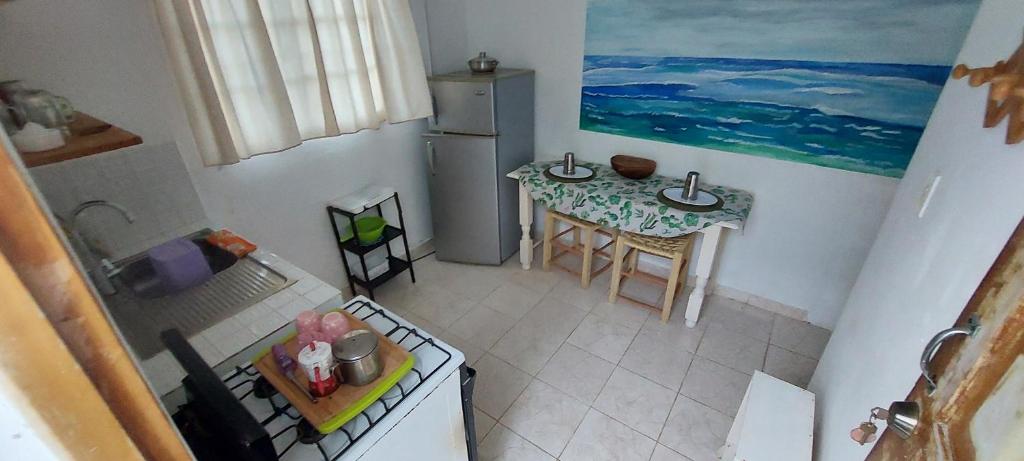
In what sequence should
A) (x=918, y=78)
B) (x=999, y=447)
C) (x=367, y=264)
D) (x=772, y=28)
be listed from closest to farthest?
(x=999, y=447) < (x=918, y=78) < (x=772, y=28) < (x=367, y=264)

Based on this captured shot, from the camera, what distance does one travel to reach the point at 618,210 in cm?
234

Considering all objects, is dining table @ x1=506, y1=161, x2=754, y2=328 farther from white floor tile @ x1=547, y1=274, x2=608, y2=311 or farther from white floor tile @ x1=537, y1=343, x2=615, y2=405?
white floor tile @ x1=537, y1=343, x2=615, y2=405

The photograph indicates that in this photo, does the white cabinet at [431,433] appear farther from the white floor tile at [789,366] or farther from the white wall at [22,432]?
the white floor tile at [789,366]

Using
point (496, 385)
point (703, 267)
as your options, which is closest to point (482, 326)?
point (496, 385)

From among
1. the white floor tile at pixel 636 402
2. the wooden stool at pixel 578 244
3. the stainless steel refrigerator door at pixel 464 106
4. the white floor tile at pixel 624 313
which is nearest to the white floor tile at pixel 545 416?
the white floor tile at pixel 636 402

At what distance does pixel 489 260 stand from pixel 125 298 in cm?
198

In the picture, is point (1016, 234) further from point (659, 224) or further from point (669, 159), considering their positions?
point (669, 159)

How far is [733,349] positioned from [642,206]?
91 cm

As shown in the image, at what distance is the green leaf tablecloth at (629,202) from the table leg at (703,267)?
111 mm

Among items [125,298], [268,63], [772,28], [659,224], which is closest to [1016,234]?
[659,224]

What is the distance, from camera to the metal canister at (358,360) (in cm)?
98

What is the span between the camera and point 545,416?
1931 mm

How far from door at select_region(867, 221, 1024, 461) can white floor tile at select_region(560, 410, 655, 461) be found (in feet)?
4.27

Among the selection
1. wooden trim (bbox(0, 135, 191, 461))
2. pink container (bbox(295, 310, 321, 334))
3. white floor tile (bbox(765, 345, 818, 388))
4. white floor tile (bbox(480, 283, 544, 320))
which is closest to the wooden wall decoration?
wooden trim (bbox(0, 135, 191, 461))
